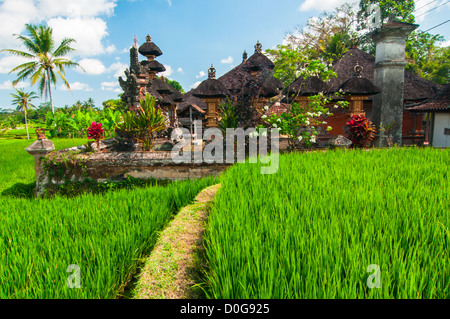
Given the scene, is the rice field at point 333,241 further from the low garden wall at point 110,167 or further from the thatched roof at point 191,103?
the thatched roof at point 191,103

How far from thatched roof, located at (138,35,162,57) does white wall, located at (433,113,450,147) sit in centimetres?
1677

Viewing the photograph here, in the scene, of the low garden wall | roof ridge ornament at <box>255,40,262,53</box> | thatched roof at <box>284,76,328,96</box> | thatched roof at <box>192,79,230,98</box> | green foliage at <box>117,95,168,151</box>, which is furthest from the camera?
roof ridge ornament at <box>255,40,262,53</box>

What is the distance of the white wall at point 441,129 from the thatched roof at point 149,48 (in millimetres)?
16766

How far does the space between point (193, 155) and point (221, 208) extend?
12.1 ft

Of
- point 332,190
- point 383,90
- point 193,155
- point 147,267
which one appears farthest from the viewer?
point 383,90

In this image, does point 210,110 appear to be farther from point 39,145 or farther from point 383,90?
point 383,90

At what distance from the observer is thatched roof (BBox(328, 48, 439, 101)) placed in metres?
11.5

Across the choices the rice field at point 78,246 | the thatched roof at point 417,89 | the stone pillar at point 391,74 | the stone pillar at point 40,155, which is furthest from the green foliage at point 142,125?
the thatched roof at point 417,89

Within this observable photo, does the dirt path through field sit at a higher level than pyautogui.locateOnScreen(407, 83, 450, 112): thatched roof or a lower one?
lower

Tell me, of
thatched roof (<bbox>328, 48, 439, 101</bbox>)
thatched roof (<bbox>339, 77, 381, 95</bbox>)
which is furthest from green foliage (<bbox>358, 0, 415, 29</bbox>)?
thatched roof (<bbox>339, 77, 381, 95</bbox>)

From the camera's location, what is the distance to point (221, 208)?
238 centimetres

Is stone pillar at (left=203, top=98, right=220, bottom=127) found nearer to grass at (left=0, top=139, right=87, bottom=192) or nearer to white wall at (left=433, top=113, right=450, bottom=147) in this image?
grass at (left=0, top=139, right=87, bottom=192)

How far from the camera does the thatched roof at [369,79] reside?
37.7ft
